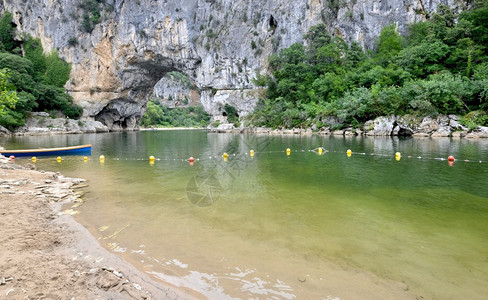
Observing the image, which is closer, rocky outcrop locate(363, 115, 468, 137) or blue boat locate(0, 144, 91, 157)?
blue boat locate(0, 144, 91, 157)

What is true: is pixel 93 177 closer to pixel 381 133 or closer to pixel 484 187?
pixel 484 187

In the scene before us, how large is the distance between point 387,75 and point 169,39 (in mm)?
35100

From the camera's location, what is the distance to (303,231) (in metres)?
4.73

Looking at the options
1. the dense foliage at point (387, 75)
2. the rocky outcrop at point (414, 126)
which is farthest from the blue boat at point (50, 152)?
the rocky outcrop at point (414, 126)

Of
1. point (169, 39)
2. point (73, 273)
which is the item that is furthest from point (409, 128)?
point (169, 39)

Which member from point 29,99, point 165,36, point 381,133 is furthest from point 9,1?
point 381,133

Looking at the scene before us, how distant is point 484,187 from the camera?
748cm

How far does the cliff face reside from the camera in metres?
46.4

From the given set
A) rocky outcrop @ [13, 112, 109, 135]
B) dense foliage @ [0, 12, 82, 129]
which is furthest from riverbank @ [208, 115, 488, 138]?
dense foliage @ [0, 12, 82, 129]

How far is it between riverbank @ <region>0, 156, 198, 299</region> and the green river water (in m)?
0.26

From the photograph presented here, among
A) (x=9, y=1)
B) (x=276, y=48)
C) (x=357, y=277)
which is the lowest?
(x=357, y=277)

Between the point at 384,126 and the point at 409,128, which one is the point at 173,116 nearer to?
the point at 384,126

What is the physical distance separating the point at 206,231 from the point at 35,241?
8.09 feet

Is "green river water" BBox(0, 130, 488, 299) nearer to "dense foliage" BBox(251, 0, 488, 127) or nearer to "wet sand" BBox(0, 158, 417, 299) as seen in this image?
"wet sand" BBox(0, 158, 417, 299)
